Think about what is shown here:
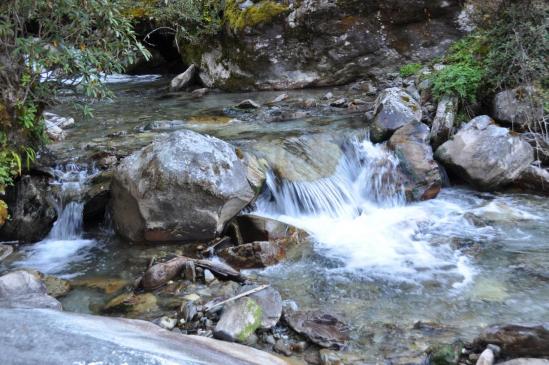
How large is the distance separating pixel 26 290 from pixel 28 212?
2118mm

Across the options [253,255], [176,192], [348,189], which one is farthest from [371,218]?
[176,192]

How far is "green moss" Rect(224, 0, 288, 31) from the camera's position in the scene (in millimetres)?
12422

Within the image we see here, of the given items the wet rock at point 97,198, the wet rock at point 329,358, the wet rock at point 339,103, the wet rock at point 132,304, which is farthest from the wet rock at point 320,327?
the wet rock at point 339,103

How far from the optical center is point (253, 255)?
5.52 m

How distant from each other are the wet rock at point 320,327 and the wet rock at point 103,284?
6.22ft

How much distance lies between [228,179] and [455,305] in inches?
117

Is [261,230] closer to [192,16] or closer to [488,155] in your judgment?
[488,155]

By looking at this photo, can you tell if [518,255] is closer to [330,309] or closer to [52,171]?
[330,309]

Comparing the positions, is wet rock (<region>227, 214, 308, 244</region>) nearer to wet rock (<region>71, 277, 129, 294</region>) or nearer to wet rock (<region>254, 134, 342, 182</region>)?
wet rock (<region>254, 134, 342, 182</region>)

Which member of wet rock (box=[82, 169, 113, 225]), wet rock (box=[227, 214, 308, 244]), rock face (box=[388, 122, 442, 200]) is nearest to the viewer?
wet rock (box=[227, 214, 308, 244])

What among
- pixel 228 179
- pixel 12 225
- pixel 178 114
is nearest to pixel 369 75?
pixel 178 114

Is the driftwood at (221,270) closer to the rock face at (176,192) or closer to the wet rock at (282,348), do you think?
the rock face at (176,192)

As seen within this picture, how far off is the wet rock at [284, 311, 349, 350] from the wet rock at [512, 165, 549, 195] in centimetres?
459

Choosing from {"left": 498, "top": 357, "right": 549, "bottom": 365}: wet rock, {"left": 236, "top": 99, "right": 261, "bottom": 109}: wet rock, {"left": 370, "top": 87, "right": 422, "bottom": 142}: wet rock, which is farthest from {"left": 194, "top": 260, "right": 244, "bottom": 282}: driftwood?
{"left": 236, "top": 99, "right": 261, "bottom": 109}: wet rock
